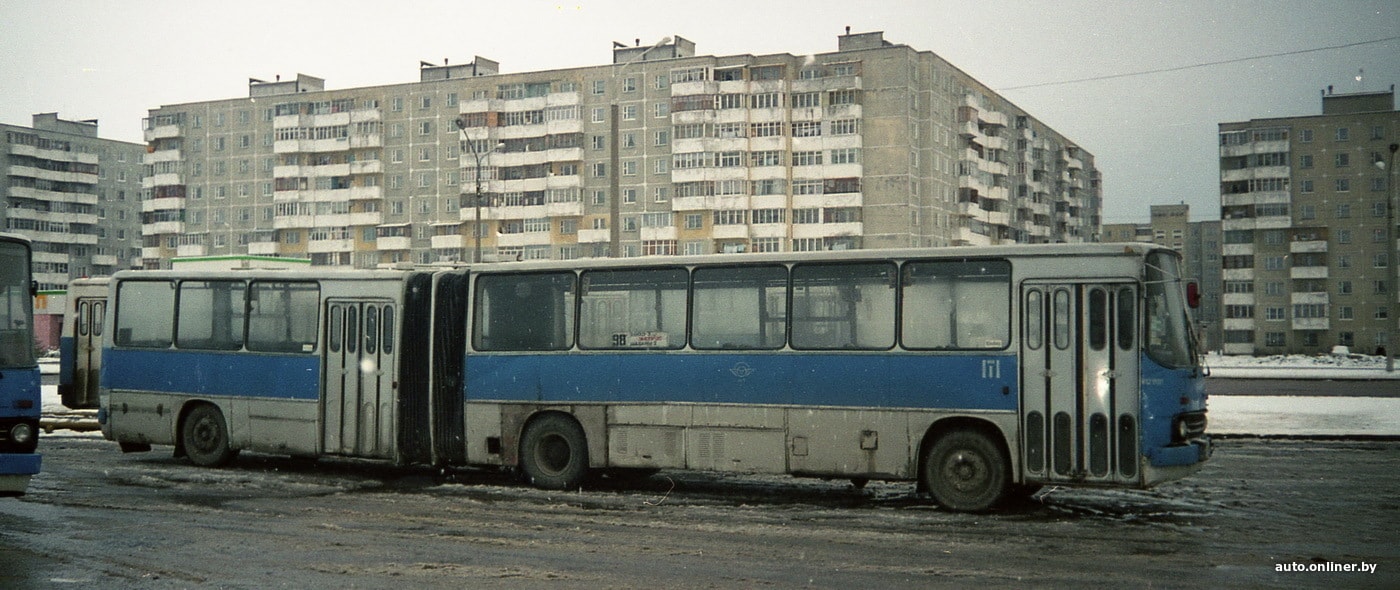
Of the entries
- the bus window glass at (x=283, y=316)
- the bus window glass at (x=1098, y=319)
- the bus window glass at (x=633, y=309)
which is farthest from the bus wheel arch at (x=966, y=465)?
the bus window glass at (x=283, y=316)

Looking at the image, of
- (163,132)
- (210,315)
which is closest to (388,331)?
(210,315)

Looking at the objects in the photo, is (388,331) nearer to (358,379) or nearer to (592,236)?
(358,379)

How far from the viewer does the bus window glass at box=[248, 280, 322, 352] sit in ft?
57.6

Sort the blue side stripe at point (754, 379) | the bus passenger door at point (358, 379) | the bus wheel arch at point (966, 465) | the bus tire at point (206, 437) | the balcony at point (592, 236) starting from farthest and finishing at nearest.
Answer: the balcony at point (592, 236)
the bus tire at point (206, 437)
the bus passenger door at point (358, 379)
the blue side stripe at point (754, 379)
the bus wheel arch at point (966, 465)

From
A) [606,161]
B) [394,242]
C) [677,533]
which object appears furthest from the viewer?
[394,242]

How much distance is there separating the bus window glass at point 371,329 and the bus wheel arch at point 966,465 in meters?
7.95

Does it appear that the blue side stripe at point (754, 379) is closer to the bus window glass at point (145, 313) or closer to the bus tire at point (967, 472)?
the bus tire at point (967, 472)

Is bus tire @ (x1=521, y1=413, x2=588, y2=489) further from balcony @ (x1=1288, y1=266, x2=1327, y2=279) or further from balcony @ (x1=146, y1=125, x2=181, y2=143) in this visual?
balcony @ (x1=146, y1=125, x2=181, y2=143)

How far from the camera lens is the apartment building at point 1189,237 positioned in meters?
182

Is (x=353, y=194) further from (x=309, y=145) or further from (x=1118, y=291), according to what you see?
(x=1118, y=291)

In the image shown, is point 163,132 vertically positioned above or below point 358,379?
above

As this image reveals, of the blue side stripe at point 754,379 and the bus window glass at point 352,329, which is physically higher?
the bus window glass at point 352,329

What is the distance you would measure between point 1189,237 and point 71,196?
162m

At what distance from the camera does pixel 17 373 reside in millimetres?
11156
